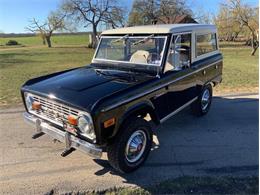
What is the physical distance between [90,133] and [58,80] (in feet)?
4.06

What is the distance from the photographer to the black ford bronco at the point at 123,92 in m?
3.31

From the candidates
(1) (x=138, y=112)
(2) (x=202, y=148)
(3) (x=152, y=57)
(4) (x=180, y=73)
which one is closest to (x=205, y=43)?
(4) (x=180, y=73)

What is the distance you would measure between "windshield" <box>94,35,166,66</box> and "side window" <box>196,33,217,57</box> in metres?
1.23

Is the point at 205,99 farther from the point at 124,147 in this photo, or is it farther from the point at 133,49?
the point at 124,147

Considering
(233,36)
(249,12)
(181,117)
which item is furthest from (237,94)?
(233,36)

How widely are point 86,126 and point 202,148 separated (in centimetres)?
207

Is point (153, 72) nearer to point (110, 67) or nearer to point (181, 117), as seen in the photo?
point (110, 67)

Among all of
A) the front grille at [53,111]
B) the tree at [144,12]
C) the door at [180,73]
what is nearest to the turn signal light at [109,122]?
the front grille at [53,111]

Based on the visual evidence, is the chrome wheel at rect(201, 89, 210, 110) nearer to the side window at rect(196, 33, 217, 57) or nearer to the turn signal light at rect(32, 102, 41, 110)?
the side window at rect(196, 33, 217, 57)

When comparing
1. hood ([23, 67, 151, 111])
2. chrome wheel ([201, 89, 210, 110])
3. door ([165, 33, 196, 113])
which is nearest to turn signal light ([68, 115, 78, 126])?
hood ([23, 67, 151, 111])

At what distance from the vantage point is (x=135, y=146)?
3709mm

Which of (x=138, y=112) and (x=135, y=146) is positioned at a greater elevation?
(x=138, y=112)

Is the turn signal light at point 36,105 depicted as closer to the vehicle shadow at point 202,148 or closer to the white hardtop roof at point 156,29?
the vehicle shadow at point 202,148

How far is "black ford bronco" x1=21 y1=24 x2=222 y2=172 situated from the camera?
3.31 m
